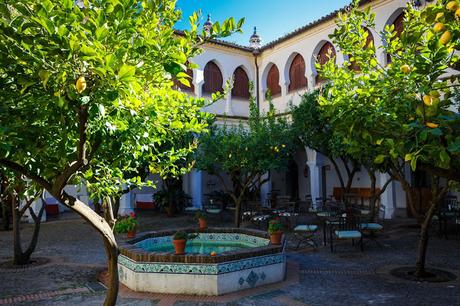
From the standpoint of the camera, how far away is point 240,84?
24594mm

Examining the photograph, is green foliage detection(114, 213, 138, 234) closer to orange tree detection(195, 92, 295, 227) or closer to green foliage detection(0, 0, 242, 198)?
orange tree detection(195, 92, 295, 227)

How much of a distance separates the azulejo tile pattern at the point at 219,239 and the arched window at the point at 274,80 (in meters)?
14.5

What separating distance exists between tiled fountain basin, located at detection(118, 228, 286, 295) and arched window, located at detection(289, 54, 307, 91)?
51.2ft

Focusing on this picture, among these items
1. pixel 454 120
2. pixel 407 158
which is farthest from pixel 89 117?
pixel 454 120

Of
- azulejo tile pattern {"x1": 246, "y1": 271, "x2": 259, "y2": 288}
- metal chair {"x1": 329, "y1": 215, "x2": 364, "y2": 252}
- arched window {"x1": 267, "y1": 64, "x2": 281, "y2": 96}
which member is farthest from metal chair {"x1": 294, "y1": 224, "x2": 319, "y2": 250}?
arched window {"x1": 267, "y1": 64, "x2": 281, "y2": 96}

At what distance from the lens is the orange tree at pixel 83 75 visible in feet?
7.88

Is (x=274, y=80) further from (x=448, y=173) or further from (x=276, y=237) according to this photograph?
(x=448, y=173)

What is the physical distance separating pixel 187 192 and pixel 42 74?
72.1 feet

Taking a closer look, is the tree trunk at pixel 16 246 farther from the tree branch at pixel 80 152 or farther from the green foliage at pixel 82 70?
the tree branch at pixel 80 152

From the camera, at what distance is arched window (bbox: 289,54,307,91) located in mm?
22078

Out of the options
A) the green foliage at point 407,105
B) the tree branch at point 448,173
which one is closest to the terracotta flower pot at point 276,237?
the green foliage at point 407,105

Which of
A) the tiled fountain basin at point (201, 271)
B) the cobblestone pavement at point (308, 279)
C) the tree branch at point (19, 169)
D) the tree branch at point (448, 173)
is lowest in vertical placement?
the cobblestone pavement at point (308, 279)

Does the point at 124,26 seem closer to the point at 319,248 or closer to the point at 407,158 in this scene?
the point at 407,158

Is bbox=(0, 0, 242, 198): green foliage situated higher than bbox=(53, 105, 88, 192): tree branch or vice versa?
bbox=(0, 0, 242, 198): green foliage
